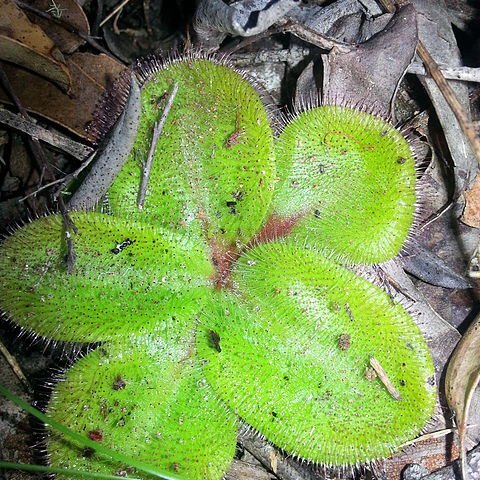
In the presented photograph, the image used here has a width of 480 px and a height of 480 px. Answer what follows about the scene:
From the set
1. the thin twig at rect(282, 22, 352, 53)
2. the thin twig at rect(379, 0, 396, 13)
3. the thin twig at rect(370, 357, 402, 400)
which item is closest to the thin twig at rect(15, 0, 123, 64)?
the thin twig at rect(282, 22, 352, 53)

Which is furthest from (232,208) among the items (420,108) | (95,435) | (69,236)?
(420,108)

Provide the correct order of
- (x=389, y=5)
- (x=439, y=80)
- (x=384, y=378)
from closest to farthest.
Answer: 1. (x=384, y=378)
2. (x=439, y=80)
3. (x=389, y=5)

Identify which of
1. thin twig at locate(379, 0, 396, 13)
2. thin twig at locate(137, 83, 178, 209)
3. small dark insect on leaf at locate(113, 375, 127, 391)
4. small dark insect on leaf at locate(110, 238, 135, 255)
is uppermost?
thin twig at locate(379, 0, 396, 13)

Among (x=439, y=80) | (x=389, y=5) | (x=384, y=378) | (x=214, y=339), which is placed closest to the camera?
(x=384, y=378)

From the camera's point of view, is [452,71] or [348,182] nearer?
[348,182]

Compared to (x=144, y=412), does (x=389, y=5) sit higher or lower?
higher

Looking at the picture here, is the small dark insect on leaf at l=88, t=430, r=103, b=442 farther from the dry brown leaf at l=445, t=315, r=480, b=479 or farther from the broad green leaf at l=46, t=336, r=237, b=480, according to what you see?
the dry brown leaf at l=445, t=315, r=480, b=479

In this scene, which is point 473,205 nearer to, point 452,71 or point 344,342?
point 452,71

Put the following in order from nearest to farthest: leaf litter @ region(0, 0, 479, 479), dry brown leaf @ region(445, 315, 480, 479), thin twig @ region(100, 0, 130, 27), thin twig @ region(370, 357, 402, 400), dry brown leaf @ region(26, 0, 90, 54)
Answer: thin twig @ region(370, 357, 402, 400), dry brown leaf @ region(445, 315, 480, 479), leaf litter @ region(0, 0, 479, 479), dry brown leaf @ region(26, 0, 90, 54), thin twig @ region(100, 0, 130, 27)
